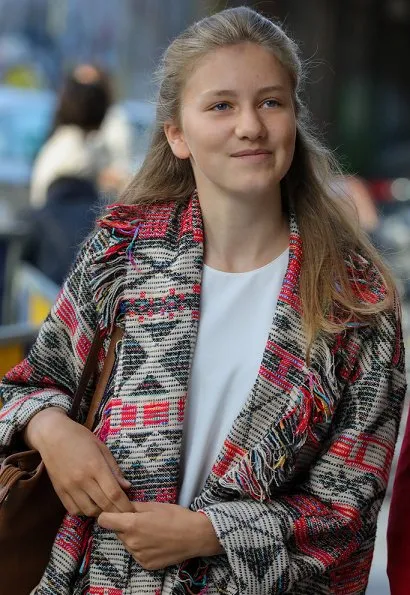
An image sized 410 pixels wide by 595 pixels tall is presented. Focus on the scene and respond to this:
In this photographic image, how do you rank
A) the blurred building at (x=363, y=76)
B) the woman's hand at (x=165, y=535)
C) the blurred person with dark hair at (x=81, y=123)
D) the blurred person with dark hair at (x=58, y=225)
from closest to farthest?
the woman's hand at (x=165, y=535) < the blurred person with dark hair at (x=58, y=225) < the blurred person with dark hair at (x=81, y=123) < the blurred building at (x=363, y=76)

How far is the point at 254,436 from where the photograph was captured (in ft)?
8.15

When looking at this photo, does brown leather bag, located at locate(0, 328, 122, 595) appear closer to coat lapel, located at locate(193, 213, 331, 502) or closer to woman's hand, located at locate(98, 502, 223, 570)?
woman's hand, located at locate(98, 502, 223, 570)

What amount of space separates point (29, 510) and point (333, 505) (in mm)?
631

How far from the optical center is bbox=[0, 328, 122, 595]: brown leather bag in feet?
8.27

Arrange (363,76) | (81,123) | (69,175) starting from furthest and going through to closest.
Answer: (363,76) → (81,123) → (69,175)

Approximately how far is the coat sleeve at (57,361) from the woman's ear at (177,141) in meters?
0.28

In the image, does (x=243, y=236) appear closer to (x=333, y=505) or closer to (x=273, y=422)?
(x=273, y=422)

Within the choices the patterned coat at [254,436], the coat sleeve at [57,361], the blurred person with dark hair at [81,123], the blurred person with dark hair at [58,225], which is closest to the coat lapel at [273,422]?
the patterned coat at [254,436]

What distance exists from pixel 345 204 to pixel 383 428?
1.86 ft

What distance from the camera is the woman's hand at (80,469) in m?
2.48

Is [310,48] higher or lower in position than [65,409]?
higher

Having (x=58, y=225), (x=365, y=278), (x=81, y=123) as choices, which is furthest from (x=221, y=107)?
(x=81, y=123)

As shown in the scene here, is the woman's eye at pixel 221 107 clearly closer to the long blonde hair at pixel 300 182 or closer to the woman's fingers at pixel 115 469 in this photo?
the long blonde hair at pixel 300 182

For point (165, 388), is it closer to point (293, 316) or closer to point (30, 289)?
point (293, 316)
